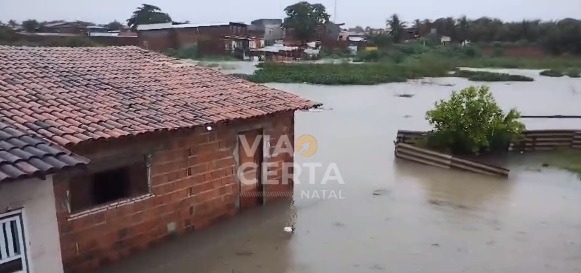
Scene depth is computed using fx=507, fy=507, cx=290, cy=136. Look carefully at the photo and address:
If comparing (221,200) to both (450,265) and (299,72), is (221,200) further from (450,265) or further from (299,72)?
(299,72)

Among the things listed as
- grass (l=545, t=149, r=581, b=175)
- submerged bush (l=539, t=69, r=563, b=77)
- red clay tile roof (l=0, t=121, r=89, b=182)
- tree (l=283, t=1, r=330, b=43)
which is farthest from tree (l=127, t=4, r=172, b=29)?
red clay tile roof (l=0, t=121, r=89, b=182)

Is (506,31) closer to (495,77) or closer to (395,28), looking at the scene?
(395,28)

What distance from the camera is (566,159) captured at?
16.6 metres

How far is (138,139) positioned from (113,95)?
4.88ft

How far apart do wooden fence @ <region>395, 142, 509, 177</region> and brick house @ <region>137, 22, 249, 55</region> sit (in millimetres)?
35563

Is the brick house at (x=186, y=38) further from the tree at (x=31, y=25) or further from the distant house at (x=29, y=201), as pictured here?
the distant house at (x=29, y=201)

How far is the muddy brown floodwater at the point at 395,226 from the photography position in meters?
8.58

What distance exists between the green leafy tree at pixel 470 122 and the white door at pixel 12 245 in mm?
13745

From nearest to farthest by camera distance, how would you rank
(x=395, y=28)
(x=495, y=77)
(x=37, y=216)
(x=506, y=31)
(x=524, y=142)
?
(x=37, y=216) < (x=524, y=142) < (x=495, y=77) < (x=506, y=31) < (x=395, y=28)

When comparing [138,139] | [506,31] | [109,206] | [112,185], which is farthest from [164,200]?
[506,31]

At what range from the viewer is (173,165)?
902 cm

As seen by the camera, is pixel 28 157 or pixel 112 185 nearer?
pixel 28 157

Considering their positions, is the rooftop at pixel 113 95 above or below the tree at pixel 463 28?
below

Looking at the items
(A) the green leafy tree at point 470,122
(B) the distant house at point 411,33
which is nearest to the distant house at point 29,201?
(A) the green leafy tree at point 470,122
